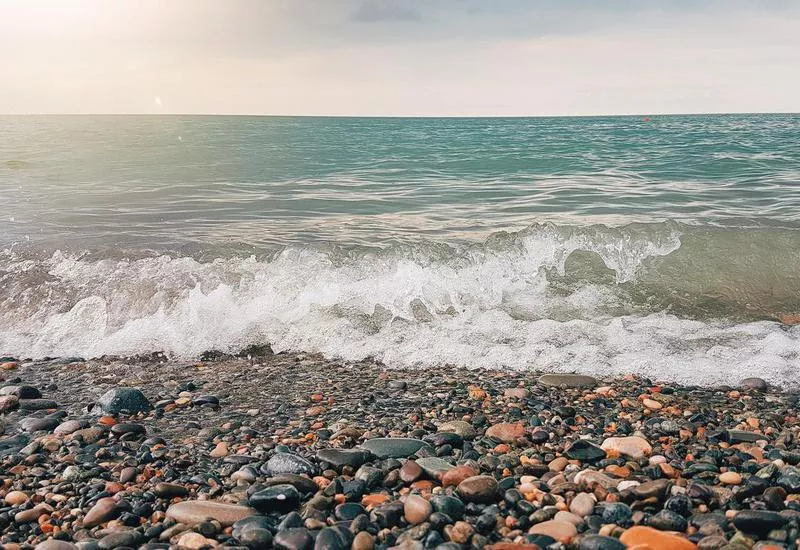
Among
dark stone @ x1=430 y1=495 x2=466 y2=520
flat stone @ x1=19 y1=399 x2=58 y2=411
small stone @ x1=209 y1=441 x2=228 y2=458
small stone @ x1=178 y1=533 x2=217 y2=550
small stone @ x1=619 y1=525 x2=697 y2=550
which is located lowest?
flat stone @ x1=19 y1=399 x2=58 y2=411

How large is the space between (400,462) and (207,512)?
1.00 meters

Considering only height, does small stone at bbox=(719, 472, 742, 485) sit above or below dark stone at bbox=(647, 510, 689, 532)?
below

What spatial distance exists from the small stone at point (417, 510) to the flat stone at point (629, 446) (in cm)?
123

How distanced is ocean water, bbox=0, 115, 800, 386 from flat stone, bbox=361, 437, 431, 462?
1.77 metres

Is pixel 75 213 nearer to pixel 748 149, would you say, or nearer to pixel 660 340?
pixel 660 340

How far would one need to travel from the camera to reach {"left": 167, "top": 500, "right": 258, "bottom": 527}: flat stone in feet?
8.66

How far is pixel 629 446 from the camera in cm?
330

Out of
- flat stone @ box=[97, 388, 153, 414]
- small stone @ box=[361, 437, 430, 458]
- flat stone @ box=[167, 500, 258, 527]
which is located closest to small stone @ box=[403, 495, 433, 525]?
small stone @ box=[361, 437, 430, 458]

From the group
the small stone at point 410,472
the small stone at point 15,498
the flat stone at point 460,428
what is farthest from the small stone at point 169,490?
the flat stone at point 460,428

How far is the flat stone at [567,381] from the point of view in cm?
449

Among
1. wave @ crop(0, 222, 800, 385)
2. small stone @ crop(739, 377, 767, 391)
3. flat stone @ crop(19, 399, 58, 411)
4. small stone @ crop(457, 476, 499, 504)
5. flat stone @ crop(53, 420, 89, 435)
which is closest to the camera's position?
small stone @ crop(457, 476, 499, 504)

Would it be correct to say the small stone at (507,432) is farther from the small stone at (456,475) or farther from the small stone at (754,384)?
the small stone at (754,384)

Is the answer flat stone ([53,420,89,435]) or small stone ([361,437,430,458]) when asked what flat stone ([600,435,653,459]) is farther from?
flat stone ([53,420,89,435])

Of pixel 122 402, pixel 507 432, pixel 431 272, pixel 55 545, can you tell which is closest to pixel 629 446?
pixel 507 432
